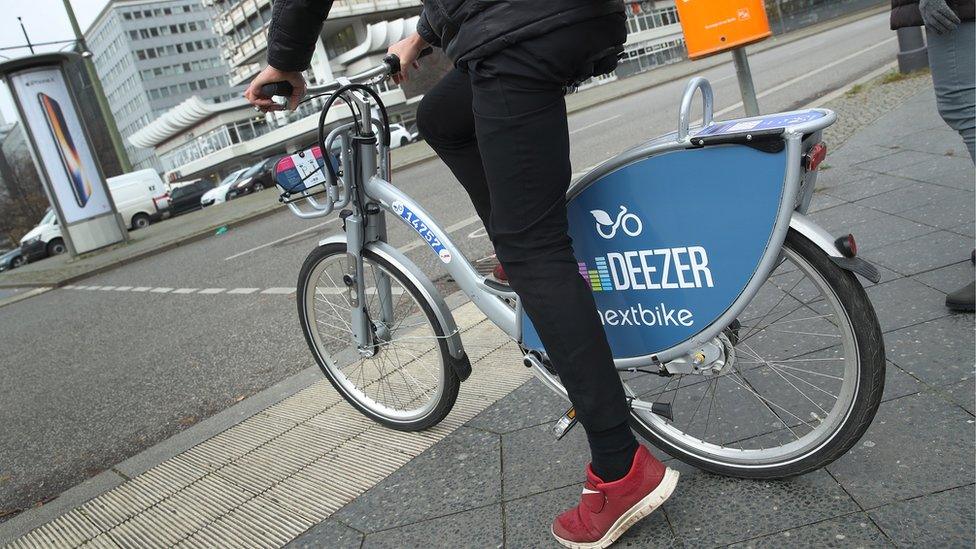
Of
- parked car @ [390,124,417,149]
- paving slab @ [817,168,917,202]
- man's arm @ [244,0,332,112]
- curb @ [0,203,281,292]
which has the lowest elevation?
paving slab @ [817,168,917,202]

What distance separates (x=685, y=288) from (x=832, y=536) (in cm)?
65

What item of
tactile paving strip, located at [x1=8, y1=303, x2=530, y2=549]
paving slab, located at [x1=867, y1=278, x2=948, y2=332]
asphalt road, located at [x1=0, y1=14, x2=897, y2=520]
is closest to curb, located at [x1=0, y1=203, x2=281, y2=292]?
asphalt road, located at [x1=0, y1=14, x2=897, y2=520]

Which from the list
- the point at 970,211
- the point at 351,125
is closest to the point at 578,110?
the point at 970,211

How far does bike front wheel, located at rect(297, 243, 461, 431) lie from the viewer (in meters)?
2.71

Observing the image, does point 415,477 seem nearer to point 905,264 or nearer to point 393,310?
point 393,310

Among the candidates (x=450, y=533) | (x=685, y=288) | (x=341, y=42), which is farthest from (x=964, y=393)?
(x=341, y=42)

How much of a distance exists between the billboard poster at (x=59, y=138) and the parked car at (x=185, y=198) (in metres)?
15.4

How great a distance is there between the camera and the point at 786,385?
238 cm

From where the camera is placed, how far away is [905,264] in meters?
3.26

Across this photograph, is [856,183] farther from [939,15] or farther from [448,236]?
[448,236]

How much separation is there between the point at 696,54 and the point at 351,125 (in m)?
3.14

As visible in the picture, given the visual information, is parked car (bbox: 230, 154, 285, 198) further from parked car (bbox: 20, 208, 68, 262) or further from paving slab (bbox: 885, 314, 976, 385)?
paving slab (bbox: 885, 314, 976, 385)

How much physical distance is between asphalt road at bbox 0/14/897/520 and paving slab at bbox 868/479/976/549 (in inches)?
120

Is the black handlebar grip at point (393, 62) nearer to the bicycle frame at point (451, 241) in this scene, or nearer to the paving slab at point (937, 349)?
the bicycle frame at point (451, 241)
